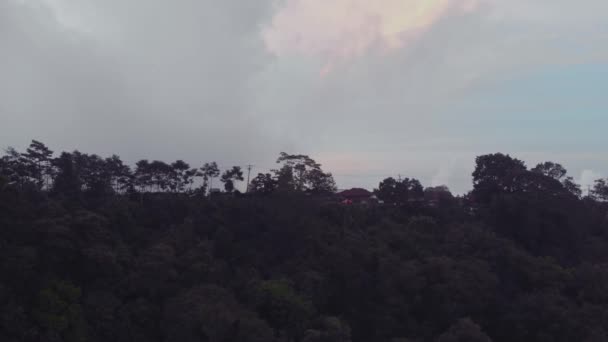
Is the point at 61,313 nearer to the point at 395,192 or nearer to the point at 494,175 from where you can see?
the point at 395,192

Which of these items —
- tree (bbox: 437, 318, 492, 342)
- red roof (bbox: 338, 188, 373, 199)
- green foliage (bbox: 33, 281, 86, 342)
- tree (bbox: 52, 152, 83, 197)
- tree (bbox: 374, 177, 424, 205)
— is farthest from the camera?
red roof (bbox: 338, 188, 373, 199)

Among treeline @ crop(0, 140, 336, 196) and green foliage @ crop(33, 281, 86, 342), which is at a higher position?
treeline @ crop(0, 140, 336, 196)

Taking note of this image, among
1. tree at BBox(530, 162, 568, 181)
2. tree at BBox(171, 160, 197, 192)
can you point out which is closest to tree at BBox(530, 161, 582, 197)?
tree at BBox(530, 162, 568, 181)

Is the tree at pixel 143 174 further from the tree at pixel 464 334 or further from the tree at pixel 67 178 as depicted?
the tree at pixel 464 334

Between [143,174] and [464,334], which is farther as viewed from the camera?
[143,174]

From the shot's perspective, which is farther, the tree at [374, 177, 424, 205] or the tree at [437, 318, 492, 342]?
the tree at [374, 177, 424, 205]

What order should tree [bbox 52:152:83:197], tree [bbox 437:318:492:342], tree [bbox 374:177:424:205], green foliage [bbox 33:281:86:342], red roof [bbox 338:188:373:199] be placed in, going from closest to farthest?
green foliage [bbox 33:281:86:342] → tree [bbox 437:318:492:342] → tree [bbox 52:152:83:197] → tree [bbox 374:177:424:205] → red roof [bbox 338:188:373:199]

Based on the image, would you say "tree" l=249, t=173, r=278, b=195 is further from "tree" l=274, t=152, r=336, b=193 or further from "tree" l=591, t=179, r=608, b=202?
"tree" l=591, t=179, r=608, b=202

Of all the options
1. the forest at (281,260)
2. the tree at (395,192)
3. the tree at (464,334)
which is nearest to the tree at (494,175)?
the forest at (281,260)

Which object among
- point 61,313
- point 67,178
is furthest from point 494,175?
point 61,313

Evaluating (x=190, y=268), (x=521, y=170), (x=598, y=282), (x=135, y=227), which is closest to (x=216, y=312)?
(x=190, y=268)
